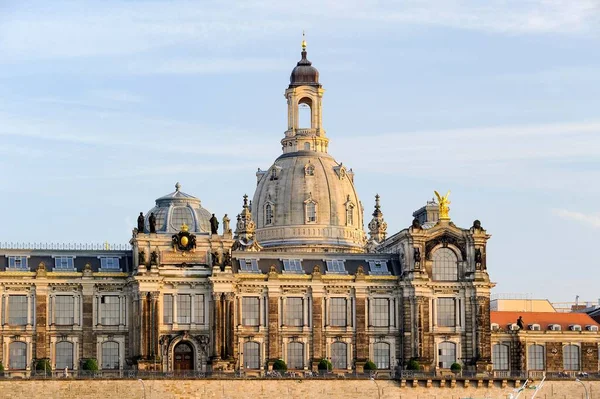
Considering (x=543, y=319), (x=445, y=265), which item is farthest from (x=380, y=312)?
(x=543, y=319)

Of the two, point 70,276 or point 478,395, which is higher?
point 70,276

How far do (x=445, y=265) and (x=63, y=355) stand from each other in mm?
36729

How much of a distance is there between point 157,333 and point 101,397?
13.7m

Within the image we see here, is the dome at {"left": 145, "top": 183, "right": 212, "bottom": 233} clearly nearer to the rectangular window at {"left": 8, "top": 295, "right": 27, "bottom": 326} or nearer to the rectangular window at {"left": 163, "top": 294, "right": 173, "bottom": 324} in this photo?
the rectangular window at {"left": 163, "top": 294, "right": 173, "bottom": 324}

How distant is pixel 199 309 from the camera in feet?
527

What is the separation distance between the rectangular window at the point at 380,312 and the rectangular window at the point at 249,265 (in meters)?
11.5

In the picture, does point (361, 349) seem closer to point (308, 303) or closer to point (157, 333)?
point (308, 303)

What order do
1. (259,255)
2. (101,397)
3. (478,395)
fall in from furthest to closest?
(259,255) → (478,395) → (101,397)

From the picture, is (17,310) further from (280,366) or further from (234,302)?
(280,366)

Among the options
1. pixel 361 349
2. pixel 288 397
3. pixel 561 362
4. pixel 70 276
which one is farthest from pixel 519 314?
pixel 70 276

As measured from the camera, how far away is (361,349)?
163375 millimetres

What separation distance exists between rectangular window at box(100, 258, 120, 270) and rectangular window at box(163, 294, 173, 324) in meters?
5.89

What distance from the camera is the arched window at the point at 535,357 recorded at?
169250mm

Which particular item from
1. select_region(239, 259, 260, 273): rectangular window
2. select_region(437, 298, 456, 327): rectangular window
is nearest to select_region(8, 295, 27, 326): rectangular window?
select_region(239, 259, 260, 273): rectangular window
